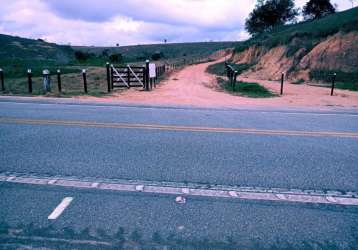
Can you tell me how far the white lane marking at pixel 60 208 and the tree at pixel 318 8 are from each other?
81.2 meters

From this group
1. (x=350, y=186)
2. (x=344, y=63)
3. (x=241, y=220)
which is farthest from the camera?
(x=344, y=63)

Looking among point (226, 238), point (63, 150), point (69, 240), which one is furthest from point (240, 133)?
point (69, 240)

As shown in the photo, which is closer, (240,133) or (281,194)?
(281,194)

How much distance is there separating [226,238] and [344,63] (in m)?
27.7

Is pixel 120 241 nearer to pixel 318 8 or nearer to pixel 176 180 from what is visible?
pixel 176 180

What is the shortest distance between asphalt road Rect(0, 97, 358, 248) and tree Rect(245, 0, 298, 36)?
78.2 metres

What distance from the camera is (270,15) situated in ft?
266

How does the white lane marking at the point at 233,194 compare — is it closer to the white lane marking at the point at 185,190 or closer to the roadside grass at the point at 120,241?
the white lane marking at the point at 185,190

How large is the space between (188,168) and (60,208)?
2.04m

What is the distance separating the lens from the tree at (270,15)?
81.0m

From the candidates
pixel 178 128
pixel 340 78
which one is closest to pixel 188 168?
pixel 178 128

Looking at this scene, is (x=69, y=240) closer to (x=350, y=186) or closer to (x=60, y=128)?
(x=350, y=186)

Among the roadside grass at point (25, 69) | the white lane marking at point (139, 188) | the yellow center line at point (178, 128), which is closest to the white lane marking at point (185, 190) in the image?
the white lane marking at point (139, 188)

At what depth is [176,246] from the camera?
9.93 feet
